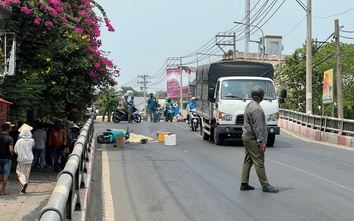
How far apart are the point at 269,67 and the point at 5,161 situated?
11738 mm

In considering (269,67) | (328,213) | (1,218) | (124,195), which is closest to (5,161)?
(1,218)

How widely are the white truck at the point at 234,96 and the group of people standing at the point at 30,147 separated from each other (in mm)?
5082

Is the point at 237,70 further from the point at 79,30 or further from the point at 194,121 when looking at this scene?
the point at 79,30

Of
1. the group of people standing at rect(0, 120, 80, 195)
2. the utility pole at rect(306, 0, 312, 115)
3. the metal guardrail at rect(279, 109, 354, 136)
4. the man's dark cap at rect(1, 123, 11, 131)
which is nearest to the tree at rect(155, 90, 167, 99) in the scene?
the metal guardrail at rect(279, 109, 354, 136)

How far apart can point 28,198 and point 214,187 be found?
157 inches

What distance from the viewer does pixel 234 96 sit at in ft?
57.0

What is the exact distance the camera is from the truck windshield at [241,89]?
1738 centimetres

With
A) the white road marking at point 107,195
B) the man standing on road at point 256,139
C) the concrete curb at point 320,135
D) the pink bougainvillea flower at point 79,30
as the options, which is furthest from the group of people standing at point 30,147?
the concrete curb at point 320,135

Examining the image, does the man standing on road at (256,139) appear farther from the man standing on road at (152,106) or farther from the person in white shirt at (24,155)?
the man standing on road at (152,106)

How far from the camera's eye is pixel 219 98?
57.5 feet

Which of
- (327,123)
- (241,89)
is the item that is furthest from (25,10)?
(327,123)

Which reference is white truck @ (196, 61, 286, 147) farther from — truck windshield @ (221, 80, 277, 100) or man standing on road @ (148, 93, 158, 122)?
man standing on road @ (148, 93, 158, 122)

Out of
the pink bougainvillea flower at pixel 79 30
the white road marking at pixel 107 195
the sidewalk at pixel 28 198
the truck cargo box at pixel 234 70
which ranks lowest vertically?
the sidewalk at pixel 28 198

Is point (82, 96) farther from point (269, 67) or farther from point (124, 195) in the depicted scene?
point (269, 67)
